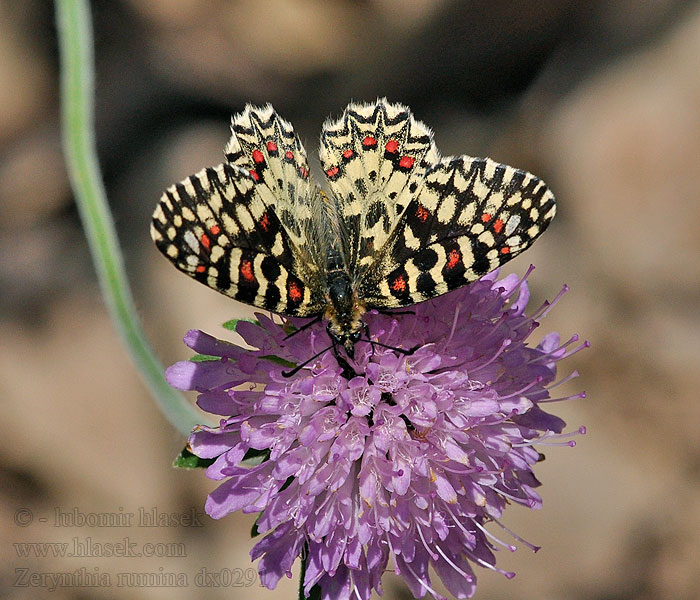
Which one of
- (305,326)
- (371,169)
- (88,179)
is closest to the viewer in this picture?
(305,326)

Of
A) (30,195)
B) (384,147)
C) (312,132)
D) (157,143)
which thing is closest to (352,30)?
(312,132)

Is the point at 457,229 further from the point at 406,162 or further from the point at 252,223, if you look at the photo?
the point at 252,223

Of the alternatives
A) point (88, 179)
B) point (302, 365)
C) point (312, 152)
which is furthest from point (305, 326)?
point (312, 152)

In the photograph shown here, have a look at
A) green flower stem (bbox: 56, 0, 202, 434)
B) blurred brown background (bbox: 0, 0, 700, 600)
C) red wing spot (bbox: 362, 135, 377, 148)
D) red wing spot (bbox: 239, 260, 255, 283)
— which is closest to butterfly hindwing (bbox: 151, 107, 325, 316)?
red wing spot (bbox: 239, 260, 255, 283)

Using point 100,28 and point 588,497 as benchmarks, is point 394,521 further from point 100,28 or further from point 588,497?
point 100,28

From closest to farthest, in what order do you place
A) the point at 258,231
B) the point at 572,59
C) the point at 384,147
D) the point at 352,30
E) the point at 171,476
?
the point at 258,231 → the point at 384,147 → the point at 171,476 → the point at 352,30 → the point at 572,59

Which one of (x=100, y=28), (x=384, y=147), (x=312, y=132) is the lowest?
(x=384, y=147)

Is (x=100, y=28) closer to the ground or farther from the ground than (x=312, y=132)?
farther from the ground
